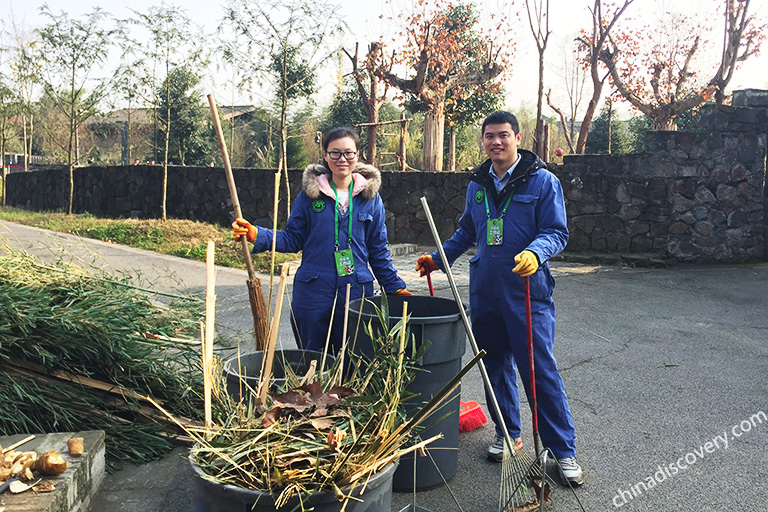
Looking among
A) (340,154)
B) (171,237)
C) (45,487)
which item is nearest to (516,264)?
(340,154)

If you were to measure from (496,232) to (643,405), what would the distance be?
192cm

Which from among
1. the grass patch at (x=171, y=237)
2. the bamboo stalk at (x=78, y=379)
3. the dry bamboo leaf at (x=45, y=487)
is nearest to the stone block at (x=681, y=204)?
the grass patch at (x=171, y=237)

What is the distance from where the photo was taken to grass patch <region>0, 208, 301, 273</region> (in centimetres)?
1043

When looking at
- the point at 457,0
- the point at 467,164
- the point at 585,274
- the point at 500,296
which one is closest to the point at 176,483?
the point at 500,296

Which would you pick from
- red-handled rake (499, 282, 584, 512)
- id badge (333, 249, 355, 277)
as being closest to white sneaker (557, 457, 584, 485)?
red-handled rake (499, 282, 584, 512)

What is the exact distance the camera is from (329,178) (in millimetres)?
3646

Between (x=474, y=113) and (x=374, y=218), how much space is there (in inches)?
680

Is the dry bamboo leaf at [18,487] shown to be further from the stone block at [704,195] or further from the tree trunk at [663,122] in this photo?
the tree trunk at [663,122]

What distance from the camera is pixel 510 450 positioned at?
2.80 meters

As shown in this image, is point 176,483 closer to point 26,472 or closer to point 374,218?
point 26,472

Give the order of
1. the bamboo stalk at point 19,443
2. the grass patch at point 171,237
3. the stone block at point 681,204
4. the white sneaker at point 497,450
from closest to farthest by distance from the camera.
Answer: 1. the bamboo stalk at point 19,443
2. the white sneaker at point 497,450
3. the grass patch at point 171,237
4. the stone block at point 681,204

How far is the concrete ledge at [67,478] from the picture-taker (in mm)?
2299

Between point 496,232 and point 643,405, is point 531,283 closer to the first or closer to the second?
point 496,232

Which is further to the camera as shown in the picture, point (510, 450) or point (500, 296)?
point (500, 296)
